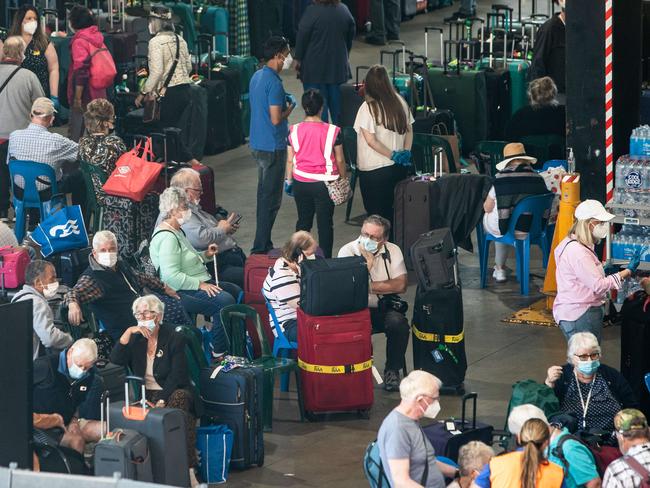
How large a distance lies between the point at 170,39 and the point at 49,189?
2592 millimetres

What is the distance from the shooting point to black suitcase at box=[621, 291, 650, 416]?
34.7 ft

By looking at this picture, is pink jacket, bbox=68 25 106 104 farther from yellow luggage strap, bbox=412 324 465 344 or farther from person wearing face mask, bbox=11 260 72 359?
yellow luggage strap, bbox=412 324 465 344

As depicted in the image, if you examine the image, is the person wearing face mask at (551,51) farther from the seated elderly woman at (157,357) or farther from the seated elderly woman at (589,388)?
the seated elderly woman at (157,357)

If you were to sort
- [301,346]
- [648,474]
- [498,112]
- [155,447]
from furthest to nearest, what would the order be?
[498,112] < [301,346] < [155,447] < [648,474]

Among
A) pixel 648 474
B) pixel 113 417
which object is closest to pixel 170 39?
pixel 113 417

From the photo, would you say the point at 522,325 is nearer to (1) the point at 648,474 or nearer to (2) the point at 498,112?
(1) the point at 648,474

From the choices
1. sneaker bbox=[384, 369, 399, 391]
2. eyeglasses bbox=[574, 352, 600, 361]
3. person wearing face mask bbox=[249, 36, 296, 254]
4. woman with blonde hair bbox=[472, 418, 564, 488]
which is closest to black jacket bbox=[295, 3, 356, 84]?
person wearing face mask bbox=[249, 36, 296, 254]

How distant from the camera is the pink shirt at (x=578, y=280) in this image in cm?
1061

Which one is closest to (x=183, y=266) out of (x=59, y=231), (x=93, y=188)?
(x=59, y=231)

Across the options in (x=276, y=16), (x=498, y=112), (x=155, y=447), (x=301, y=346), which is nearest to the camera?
(x=155, y=447)

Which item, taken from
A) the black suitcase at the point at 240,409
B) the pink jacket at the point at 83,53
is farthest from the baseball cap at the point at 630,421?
the pink jacket at the point at 83,53

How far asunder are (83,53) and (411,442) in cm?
872

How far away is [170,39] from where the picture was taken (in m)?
15.9

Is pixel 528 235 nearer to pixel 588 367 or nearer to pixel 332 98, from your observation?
pixel 588 367
